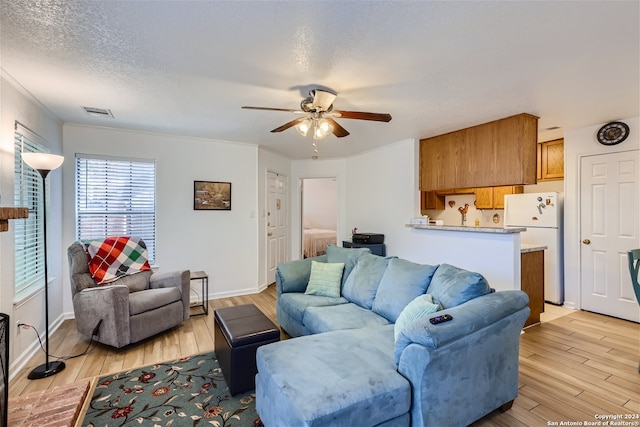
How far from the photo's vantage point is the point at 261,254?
4.86 meters

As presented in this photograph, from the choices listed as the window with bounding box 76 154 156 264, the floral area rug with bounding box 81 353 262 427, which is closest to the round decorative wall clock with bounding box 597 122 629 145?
the floral area rug with bounding box 81 353 262 427

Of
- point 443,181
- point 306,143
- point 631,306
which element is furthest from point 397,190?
point 631,306

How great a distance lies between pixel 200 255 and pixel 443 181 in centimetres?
360

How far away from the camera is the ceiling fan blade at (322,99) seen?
2.44m

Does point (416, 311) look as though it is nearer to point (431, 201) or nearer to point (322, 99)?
point (322, 99)

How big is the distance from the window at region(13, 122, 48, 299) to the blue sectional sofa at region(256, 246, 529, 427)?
8.14 ft

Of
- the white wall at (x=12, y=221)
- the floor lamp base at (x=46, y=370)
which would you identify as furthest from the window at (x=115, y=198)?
the floor lamp base at (x=46, y=370)

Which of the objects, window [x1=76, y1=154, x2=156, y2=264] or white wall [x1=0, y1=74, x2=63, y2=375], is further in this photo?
window [x1=76, y1=154, x2=156, y2=264]

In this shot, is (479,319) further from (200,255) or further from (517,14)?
(200,255)

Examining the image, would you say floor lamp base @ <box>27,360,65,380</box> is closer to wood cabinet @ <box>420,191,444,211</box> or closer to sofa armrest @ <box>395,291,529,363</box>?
sofa armrest @ <box>395,291,529,363</box>

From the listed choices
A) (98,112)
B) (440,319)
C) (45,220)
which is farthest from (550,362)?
(98,112)

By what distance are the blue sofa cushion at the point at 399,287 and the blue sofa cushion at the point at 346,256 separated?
58cm

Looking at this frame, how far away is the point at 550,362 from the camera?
264 cm

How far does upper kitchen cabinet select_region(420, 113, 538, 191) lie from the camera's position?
3279mm
